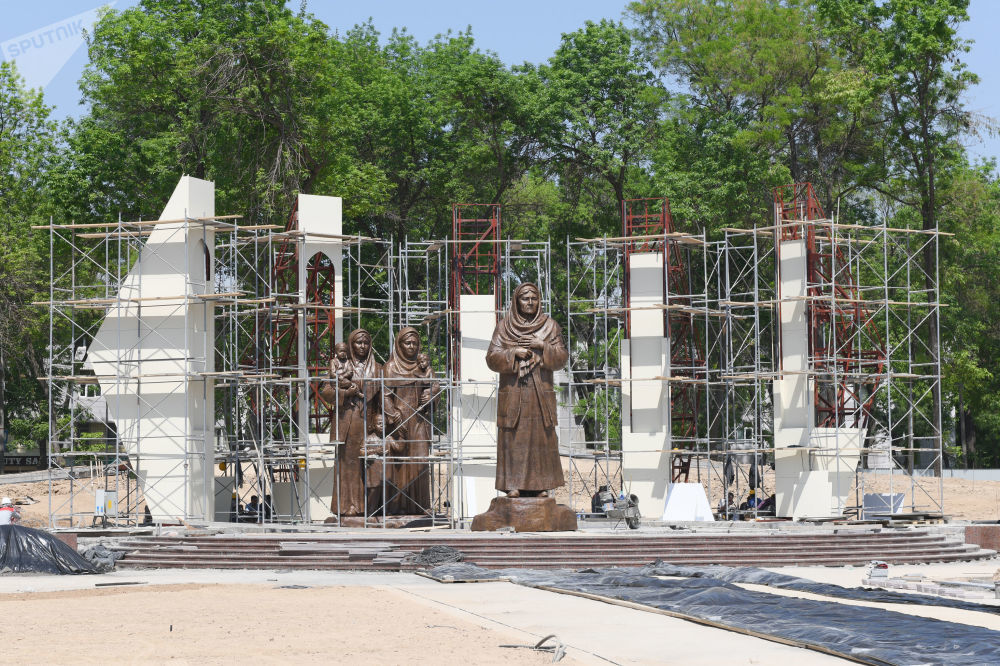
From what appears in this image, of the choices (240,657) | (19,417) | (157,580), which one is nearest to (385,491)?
(157,580)

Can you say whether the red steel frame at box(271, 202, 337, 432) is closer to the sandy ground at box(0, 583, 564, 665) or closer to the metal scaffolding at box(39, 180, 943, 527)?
the metal scaffolding at box(39, 180, 943, 527)

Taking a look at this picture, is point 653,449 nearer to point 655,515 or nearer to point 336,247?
point 655,515

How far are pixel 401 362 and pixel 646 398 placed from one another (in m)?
6.81

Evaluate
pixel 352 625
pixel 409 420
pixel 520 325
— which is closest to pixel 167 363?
pixel 409 420

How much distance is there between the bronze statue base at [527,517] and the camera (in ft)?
88.2

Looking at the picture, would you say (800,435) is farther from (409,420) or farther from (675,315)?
(409,420)

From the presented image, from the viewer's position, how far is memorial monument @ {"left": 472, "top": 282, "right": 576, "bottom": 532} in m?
27.1

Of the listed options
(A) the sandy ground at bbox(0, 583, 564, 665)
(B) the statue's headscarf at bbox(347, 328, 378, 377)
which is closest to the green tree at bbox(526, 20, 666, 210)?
(B) the statue's headscarf at bbox(347, 328, 378, 377)

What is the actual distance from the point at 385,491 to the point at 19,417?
115ft

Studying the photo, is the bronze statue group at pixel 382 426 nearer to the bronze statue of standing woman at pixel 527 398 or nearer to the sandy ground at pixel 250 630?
the bronze statue of standing woman at pixel 527 398

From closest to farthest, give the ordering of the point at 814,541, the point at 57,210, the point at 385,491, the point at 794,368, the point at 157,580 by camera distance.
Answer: the point at 157,580 → the point at 814,541 → the point at 385,491 → the point at 794,368 → the point at 57,210

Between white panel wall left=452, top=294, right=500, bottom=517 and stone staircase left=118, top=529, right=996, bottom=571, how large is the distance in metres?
6.77

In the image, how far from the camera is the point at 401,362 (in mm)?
32656

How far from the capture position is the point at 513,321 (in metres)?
27.5
